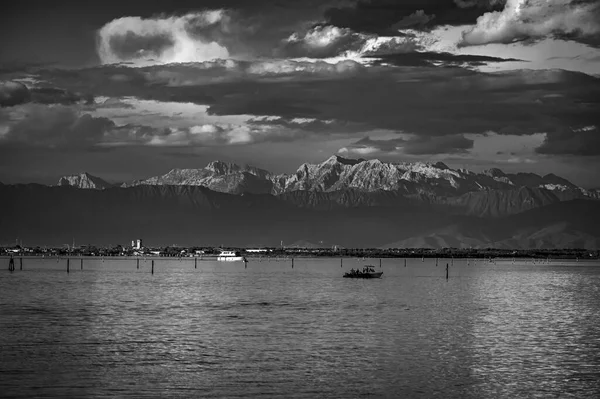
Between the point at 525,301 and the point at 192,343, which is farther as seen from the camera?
the point at 525,301

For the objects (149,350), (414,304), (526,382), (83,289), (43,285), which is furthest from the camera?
(43,285)

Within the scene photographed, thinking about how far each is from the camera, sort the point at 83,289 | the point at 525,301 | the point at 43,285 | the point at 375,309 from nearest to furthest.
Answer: the point at 375,309 → the point at 525,301 → the point at 83,289 → the point at 43,285

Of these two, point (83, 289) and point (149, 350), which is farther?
point (83, 289)

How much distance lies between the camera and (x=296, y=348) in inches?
2884

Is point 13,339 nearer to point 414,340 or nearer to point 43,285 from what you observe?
point 414,340

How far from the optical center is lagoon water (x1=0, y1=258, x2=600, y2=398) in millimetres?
56375

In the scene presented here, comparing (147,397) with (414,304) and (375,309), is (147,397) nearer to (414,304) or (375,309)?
(375,309)

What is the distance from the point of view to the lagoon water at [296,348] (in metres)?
56.4

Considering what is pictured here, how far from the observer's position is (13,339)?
77562 millimetres

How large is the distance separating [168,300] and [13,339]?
173 feet

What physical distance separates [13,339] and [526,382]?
44830 mm

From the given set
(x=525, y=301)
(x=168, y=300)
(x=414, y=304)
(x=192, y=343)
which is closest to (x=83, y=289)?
(x=168, y=300)

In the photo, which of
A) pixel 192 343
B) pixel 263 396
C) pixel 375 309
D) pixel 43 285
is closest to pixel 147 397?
pixel 263 396

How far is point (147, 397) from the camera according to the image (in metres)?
52.7
